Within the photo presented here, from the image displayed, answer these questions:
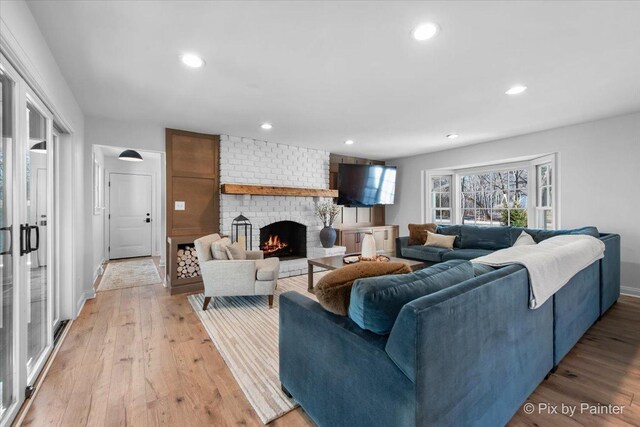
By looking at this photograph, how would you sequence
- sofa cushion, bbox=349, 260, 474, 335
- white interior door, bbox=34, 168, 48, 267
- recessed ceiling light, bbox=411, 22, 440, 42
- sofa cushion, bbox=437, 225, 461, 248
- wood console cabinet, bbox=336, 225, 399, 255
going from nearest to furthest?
sofa cushion, bbox=349, 260, 474, 335 → recessed ceiling light, bbox=411, 22, 440, 42 → white interior door, bbox=34, 168, 48, 267 → sofa cushion, bbox=437, 225, 461, 248 → wood console cabinet, bbox=336, 225, 399, 255

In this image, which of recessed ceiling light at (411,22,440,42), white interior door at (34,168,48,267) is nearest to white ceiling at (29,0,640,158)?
recessed ceiling light at (411,22,440,42)

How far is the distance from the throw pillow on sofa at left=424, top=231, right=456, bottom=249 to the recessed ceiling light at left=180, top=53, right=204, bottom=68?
4.07 metres

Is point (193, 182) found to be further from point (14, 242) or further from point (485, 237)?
point (485, 237)

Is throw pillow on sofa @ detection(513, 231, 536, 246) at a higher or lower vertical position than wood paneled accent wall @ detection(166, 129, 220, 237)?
lower

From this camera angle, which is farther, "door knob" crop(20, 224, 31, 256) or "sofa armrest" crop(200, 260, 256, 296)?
"sofa armrest" crop(200, 260, 256, 296)

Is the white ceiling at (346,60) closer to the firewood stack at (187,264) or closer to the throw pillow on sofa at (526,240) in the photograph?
the throw pillow on sofa at (526,240)

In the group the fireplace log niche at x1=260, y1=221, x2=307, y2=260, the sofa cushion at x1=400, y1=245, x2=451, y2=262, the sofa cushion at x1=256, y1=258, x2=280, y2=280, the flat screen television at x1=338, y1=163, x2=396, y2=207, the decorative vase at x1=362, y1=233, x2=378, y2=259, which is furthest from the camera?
the flat screen television at x1=338, y1=163, x2=396, y2=207

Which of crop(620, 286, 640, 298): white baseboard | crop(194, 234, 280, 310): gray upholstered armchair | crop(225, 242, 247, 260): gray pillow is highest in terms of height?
crop(225, 242, 247, 260): gray pillow

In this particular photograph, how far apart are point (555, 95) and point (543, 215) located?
2353 mm

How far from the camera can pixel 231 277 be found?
10.3ft

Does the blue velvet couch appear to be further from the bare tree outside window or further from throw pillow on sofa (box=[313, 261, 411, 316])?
throw pillow on sofa (box=[313, 261, 411, 316])

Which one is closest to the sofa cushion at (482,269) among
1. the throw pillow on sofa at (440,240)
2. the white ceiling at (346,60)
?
the white ceiling at (346,60)

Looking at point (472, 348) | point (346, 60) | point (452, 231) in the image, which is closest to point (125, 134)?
point (346, 60)

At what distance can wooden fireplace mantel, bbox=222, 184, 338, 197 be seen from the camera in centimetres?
429
